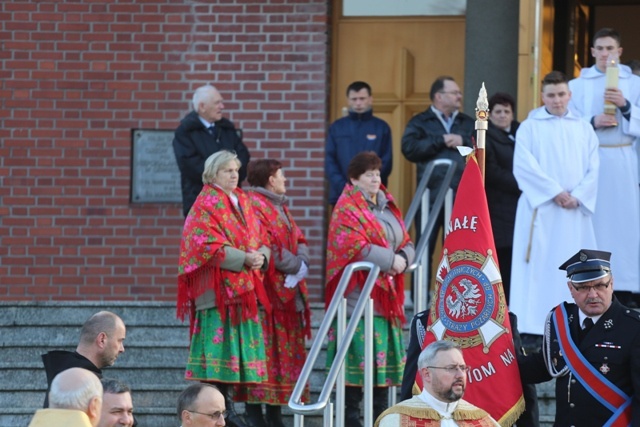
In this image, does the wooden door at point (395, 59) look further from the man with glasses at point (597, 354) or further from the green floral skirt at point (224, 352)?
the man with glasses at point (597, 354)

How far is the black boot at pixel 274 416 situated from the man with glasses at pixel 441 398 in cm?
242

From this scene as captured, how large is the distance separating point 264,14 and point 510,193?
2720 millimetres

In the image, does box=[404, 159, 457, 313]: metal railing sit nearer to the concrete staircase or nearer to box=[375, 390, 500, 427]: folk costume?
the concrete staircase

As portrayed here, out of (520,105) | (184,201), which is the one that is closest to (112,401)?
(184,201)

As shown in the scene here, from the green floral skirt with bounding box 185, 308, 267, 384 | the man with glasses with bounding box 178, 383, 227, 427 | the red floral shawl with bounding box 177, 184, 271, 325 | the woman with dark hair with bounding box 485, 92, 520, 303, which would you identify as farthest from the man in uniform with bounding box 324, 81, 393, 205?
the man with glasses with bounding box 178, 383, 227, 427

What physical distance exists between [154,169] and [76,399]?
23.6ft

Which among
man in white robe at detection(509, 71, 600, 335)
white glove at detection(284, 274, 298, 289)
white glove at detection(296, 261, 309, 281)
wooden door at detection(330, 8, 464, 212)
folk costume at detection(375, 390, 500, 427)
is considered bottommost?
folk costume at detection(375, 390, 500, 427)

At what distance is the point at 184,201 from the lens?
11.6 m

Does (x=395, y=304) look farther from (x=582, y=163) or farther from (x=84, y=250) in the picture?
(x=84, y=250)

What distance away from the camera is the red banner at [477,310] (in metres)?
8.73

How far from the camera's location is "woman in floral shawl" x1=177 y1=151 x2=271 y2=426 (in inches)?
405

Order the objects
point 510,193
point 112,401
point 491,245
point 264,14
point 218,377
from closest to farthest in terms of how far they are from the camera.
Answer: point 112,401
point 491,245
point 218,377
point 510,193
point 264,14

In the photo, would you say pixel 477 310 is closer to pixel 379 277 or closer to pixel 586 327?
pixel 586 327

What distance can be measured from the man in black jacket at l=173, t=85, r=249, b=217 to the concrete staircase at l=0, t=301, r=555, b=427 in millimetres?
803
